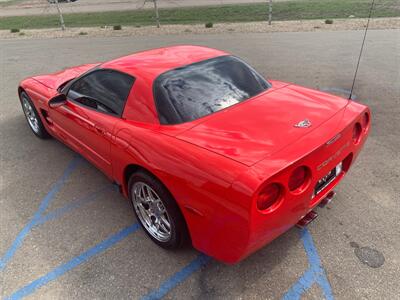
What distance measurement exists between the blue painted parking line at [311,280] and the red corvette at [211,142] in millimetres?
319

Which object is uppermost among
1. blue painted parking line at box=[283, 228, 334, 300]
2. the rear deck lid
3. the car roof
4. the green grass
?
the car roof

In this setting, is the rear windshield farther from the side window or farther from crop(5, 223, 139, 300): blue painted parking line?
crop(5, 223, 139, 300): blue painted parking line

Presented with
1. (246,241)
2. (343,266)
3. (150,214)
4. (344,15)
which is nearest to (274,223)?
(246,241)

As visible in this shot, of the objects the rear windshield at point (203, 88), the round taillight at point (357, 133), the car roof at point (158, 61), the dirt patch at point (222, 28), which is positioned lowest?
the dirt patch at point (222, 28)

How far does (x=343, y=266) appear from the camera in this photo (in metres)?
2.65

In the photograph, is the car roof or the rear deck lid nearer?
the rear deck lid

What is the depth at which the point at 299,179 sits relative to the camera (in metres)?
2.27

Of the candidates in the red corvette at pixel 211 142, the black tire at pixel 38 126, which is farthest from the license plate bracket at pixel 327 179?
the black tire at pixel 38 126

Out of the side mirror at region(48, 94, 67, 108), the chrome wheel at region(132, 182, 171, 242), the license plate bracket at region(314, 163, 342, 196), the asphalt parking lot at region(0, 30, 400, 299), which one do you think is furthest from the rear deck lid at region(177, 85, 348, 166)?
the side mirror at region(48, 94, 67, 108)

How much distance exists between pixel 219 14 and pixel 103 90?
16688 mm

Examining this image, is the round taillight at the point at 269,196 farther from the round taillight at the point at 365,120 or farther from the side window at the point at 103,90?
the side window at the point at 103,90

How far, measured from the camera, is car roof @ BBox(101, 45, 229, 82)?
3078mm

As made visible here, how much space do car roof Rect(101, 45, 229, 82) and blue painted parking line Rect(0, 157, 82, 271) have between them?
1486mm

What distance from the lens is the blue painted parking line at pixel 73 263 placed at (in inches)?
102
